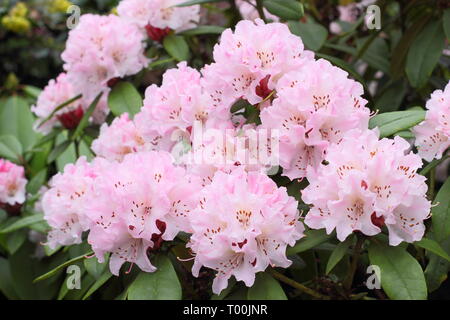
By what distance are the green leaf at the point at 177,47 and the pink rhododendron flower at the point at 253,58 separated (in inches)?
16.9

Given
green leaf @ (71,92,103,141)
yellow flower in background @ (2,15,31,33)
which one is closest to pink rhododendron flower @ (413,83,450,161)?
green leaf @ (71,92,103,141)

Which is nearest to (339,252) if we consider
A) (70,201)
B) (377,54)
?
(70,201)

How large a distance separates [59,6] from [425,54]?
6.26ft

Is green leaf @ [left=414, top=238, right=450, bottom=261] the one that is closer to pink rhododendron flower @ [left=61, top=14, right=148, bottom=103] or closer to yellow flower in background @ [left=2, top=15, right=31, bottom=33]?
pink rhododendron flower @ [left=61, top=14, right=148, bottom=103]

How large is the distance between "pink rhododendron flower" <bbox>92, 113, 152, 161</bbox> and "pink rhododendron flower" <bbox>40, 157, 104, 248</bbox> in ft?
0.28

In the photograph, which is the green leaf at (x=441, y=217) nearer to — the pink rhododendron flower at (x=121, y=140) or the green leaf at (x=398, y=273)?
the green leaf at (x=398, y=273)

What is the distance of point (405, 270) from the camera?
1026 mm

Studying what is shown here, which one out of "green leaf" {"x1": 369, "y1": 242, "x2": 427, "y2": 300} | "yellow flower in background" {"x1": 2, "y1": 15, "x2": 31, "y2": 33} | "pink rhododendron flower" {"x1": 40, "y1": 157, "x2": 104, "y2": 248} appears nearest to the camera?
"green leaf" {"x1": 369, "y1": 242, "x2": 427, "y2": 300}

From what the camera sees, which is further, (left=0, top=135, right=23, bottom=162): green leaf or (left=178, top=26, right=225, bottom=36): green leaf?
(left=0, top=135, right=23, bottom=162): green leaf

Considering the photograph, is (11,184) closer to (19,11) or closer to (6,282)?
(6,282)

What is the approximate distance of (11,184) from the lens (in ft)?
5.83

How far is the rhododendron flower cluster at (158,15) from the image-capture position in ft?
5.31

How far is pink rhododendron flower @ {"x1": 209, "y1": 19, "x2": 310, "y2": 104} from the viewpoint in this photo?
3.80 ft
